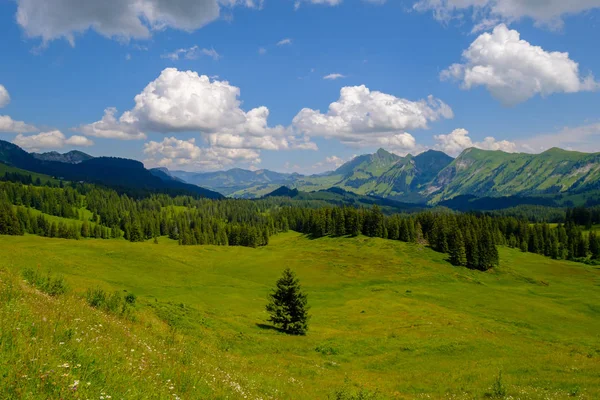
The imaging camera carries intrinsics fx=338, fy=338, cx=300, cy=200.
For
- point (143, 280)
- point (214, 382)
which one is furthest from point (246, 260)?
point (214, 382)

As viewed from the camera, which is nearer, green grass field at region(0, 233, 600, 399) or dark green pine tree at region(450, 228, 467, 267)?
green grass field at region(0, 233, 600, 399)

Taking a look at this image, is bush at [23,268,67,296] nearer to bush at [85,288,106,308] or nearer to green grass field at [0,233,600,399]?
green grass field at [0,233,600,399]

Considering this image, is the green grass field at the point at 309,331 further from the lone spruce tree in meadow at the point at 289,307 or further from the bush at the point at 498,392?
the lone spruce tree in meadow at the point at 289,307

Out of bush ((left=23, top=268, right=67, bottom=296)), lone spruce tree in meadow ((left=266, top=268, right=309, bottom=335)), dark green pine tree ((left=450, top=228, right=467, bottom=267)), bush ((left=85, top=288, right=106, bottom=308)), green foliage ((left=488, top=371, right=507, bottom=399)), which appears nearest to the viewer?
green foliage ((left=488, top=371, right=507, bottom=399))

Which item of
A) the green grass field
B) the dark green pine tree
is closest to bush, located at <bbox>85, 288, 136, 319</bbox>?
the green grass field

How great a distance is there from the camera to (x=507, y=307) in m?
70.4

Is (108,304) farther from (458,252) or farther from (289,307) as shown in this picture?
(458,252)


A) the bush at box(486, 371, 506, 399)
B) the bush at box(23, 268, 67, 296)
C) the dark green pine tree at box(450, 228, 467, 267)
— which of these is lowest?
the dark green pine tree at box(450, 228, 467, 267)

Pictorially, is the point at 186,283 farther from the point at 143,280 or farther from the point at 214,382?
the point at 214,382

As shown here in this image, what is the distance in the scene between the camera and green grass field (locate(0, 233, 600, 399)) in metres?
9.64

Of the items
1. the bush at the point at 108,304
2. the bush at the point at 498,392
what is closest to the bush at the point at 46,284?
the bush at the point at 108,304

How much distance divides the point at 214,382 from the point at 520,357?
3343 cm

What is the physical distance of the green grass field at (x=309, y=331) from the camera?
31.6ft

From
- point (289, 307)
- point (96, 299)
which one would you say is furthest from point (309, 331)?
point (96, 299)
